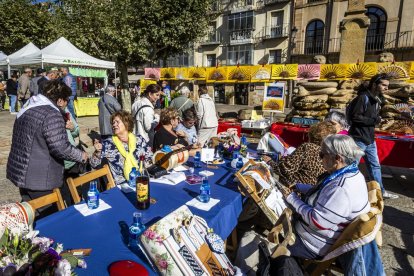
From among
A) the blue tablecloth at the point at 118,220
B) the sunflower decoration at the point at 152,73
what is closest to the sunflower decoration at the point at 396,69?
the blue tablecloth at the point at 118,220

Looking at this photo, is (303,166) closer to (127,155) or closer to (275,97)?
(127,155)

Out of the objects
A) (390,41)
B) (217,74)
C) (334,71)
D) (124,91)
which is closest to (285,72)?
(334,71)

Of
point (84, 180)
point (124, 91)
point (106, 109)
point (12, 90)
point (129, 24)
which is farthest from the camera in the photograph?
point (129, 24)

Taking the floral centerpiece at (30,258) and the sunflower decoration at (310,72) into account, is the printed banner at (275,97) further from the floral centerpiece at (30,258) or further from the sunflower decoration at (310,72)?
the floral centerpiece at (30,258)

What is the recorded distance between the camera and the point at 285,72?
14.3 m

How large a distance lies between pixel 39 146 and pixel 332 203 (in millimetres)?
2452

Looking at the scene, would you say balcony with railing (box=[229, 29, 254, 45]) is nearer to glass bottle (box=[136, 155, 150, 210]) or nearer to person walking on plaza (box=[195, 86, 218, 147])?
person walking on plaza (box=[195, 86, 218, 147])

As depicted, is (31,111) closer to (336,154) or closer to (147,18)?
(336,154)

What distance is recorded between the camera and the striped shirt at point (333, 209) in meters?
2.00

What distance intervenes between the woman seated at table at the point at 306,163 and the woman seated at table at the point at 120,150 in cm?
161

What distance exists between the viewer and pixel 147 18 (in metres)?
15.7

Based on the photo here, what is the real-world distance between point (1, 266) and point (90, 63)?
39.6 ft

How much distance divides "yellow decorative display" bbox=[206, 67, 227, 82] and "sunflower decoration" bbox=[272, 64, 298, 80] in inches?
174

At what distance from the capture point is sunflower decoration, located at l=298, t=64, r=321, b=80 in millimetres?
13273
